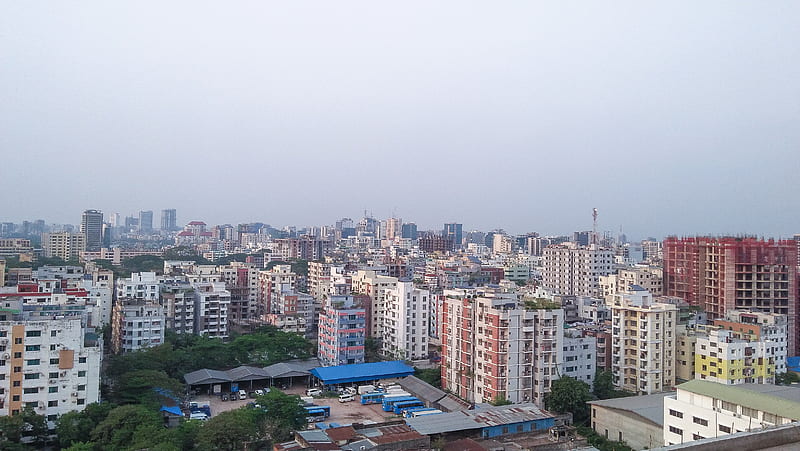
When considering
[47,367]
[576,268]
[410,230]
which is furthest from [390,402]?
[410,230]

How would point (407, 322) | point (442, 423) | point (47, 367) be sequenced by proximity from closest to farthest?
point (442, 423), point (47, 367), point (407, 322)

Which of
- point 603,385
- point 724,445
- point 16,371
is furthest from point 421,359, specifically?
point 724,445

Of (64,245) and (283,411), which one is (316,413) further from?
(64,245)

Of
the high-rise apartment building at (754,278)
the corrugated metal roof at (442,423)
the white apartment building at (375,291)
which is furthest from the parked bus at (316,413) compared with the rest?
the high-rise apartment building at (754,278)

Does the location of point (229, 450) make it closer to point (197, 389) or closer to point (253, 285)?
point (197, 389)

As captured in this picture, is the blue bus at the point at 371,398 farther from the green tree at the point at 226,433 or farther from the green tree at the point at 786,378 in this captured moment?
the green tree at the point at 786,378

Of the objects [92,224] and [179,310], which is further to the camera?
[92,224]

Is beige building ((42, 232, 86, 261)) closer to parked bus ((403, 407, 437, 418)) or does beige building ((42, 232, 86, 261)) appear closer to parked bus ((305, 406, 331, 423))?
parked bus ((305, 406, 331, 423))
